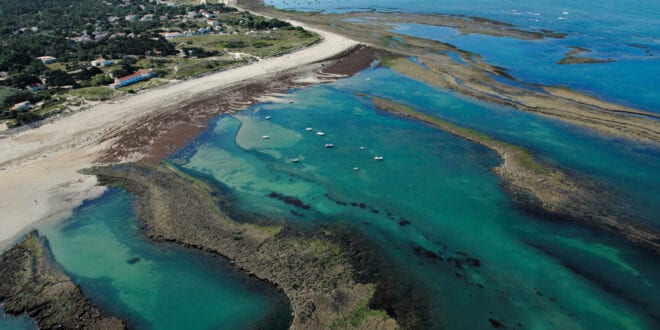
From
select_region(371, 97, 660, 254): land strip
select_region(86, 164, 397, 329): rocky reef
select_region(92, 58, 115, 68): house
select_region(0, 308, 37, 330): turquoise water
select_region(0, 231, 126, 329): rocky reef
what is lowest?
select_region(0, 308, 37, 330): turquoise water

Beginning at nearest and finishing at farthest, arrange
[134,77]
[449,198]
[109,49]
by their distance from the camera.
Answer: [449,198], [134,77], [109,49]

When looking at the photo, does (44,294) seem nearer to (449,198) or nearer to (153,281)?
(153,281)

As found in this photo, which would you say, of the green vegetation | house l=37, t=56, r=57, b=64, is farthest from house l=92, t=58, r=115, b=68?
the green vegetation

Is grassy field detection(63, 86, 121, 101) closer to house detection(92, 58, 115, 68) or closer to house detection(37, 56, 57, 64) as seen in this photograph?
house detection(92, 58, 115, 68)

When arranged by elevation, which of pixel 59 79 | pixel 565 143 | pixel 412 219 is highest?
pixel 59 79

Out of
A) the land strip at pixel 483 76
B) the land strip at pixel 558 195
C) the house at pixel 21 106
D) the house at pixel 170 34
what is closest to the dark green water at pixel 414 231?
the land strip at pixel 558 195

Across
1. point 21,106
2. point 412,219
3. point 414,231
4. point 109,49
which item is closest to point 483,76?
point 412,219
